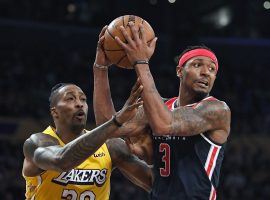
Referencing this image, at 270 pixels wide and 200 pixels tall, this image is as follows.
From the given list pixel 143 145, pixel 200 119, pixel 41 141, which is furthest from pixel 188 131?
pixel 41 141

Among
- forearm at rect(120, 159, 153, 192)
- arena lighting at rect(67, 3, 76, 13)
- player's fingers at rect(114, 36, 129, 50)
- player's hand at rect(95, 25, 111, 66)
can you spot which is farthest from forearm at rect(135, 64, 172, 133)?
arena lighting at rect(67, 3, 76, 13)

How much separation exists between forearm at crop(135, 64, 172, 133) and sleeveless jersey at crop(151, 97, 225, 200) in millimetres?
359

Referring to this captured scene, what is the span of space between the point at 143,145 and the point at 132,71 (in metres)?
14.6

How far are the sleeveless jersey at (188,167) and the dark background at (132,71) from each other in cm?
925

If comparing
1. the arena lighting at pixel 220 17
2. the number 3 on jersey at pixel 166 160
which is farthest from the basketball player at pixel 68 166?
the arena lighting at pixel 220 17

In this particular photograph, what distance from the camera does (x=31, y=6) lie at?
20.8m

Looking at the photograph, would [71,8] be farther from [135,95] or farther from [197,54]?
[135,95]

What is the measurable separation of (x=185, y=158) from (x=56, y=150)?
1081 mm

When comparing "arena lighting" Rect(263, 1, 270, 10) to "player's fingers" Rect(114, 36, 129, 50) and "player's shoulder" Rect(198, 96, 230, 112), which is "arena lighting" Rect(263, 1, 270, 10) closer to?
"player's shoulder" Rect(198, 96, 230, 112)

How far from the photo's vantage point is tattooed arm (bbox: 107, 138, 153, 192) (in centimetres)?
567

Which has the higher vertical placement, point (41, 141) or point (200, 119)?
point (200, 119)

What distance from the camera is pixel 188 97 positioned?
510 cm

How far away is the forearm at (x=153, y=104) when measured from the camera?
4570mm

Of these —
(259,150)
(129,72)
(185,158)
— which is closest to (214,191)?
(185,158)
